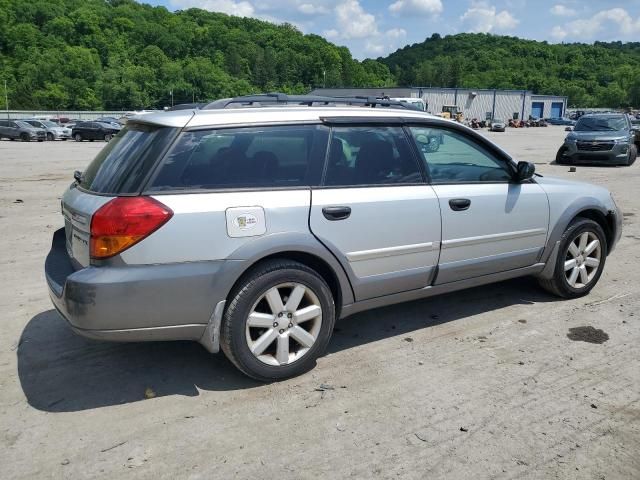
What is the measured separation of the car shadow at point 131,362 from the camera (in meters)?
3.53

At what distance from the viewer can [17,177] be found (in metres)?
15.0

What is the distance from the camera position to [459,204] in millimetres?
4297

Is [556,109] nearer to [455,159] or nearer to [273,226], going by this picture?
[455,159]

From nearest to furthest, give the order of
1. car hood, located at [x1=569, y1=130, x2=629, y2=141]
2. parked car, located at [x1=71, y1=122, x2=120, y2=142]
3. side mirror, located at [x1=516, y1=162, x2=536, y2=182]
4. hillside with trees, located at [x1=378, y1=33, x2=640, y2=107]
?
side mirror, located at [x1=516, y1=162, x2=536, y2=182] < car hood, located at [x1=569, y1=130, x2=629, y2=141] < parked car, located at [x1=71, y1=122, x2=120, y2=142] < hillside with trees, located at [x1=378, y1=33, x2=640, y2=107]

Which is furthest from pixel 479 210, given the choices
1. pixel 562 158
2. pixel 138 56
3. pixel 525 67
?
pixel 525 67

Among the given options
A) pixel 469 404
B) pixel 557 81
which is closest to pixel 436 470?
pixel 469 404

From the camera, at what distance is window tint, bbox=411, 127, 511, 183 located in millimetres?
4309

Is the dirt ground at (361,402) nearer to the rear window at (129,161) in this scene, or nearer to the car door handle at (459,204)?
the car door handle at (459,204)

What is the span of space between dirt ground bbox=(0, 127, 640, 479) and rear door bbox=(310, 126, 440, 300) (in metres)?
0.57

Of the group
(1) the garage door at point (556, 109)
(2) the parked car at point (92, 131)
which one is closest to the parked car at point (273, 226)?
(2) the parked car at point (92, 131)

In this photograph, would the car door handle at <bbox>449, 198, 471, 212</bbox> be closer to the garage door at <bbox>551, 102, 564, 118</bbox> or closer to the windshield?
the windshield

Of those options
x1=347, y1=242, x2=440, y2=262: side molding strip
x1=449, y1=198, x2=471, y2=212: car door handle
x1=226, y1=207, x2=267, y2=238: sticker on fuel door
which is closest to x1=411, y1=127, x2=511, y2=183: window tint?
x1=449, y1=198, x2=471, y2=212: car door handle

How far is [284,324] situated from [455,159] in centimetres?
200

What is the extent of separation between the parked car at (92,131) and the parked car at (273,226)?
34.0 m
